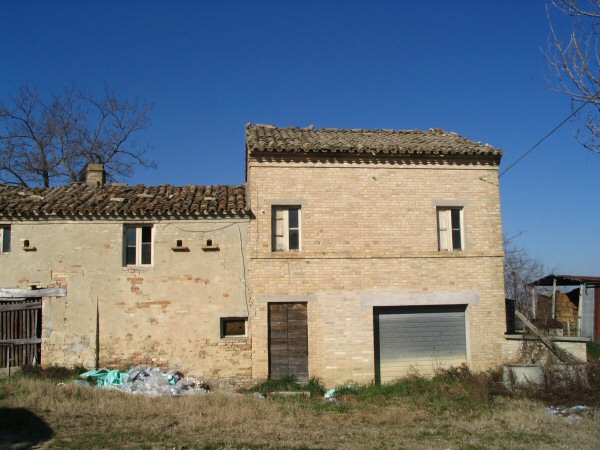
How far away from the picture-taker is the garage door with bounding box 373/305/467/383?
592 inches

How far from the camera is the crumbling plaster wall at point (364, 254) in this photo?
1468cm

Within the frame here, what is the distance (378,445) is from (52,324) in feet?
31.2

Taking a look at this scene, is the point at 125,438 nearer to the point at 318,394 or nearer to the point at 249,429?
the point at 249,429

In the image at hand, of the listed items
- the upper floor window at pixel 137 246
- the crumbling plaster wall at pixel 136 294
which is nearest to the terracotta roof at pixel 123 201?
the crumbling plaster wall at pixel 136 294

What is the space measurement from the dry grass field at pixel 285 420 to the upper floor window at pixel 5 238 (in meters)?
3.55

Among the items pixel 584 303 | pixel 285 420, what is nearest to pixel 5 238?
pixel 285 420

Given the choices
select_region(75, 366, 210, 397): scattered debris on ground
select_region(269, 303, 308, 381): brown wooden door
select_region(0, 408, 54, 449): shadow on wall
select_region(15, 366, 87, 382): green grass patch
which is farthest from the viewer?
select_region(269, 303, 308, 381): brown wooden door

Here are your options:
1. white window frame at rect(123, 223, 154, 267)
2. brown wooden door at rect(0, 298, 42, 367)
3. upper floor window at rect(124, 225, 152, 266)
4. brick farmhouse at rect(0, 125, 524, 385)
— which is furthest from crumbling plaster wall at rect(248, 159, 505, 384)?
brown wooden door at rect(0, 298, 42, 367)

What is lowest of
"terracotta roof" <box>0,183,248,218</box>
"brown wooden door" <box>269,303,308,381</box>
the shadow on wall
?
the shadow on wall

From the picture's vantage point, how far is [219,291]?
48.1 ft

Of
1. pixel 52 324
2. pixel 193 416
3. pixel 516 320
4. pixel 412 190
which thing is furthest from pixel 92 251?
pixel 516 320

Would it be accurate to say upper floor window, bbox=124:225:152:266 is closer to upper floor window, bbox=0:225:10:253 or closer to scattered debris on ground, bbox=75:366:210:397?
scattered debris on ground, bbox=75:366:210:397

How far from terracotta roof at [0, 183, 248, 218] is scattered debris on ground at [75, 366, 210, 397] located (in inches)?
163

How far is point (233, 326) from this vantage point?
14.7m
